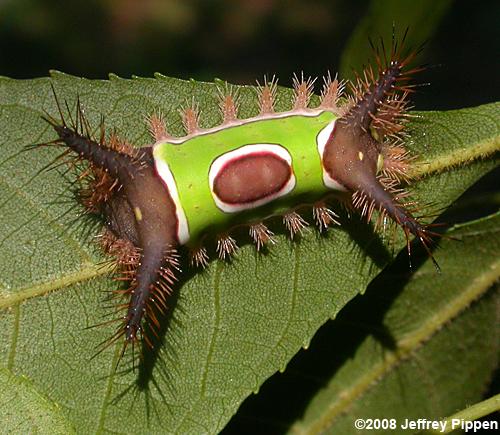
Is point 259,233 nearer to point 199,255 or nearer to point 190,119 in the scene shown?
point 199,255

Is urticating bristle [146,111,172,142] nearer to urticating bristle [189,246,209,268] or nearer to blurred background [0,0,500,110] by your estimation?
urticating bristle [189,246,209,268]

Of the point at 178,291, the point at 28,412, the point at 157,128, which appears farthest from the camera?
the point at 178,291

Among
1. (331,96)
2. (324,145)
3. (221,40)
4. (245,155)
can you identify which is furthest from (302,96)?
(221,40)

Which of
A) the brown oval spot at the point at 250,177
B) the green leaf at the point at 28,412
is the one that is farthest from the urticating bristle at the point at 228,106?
the green leaf at the point at 28,412

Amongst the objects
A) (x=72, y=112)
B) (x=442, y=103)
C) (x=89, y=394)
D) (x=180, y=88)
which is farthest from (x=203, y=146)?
(x=442, y=103)

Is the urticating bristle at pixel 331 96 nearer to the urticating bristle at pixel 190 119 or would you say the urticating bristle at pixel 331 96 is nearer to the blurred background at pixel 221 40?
the urticating bristle at pixel 190 119

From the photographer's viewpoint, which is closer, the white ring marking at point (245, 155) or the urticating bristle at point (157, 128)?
the white ring marking at point (245, 155)

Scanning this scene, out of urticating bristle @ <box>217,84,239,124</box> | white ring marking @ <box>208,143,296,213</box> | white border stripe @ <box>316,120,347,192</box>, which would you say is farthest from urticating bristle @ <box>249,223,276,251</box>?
urticating bristle @ <box>217,84,239,124</box>
